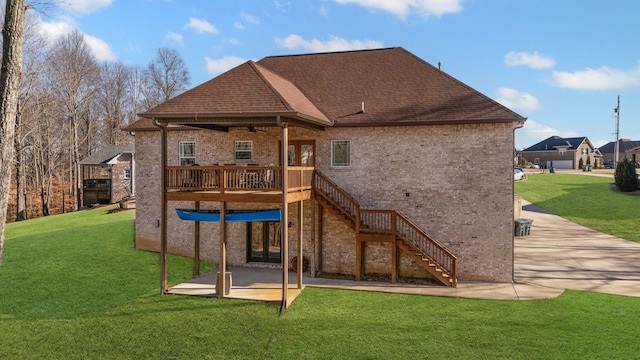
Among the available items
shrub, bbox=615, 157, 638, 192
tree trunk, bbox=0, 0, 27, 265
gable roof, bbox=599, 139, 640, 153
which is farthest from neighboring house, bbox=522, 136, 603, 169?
tree trunk, bbox=0, 0, 27, 265

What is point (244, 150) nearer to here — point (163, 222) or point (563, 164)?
point (163, 222)

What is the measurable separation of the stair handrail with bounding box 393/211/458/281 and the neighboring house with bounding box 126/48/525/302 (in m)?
0.05

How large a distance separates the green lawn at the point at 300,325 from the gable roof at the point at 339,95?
5843mm

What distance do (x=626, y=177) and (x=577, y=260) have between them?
24491 mm

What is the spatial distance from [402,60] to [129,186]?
27.8 m

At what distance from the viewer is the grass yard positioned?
26953mm

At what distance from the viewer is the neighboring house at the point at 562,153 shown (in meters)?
72.6

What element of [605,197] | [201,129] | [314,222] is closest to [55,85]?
[201,129]

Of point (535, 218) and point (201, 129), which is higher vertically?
point (201, 129)

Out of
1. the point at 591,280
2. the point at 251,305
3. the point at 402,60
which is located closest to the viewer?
the point at 251,305

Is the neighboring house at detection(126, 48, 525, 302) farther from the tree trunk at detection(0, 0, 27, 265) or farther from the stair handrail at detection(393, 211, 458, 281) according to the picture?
the tree trunk at detection(0, 0, 27, 265)

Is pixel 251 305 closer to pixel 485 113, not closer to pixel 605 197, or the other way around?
pixel 485 113

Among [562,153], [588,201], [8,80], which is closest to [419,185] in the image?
[8,80]

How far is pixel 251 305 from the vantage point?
1216 centimetres
